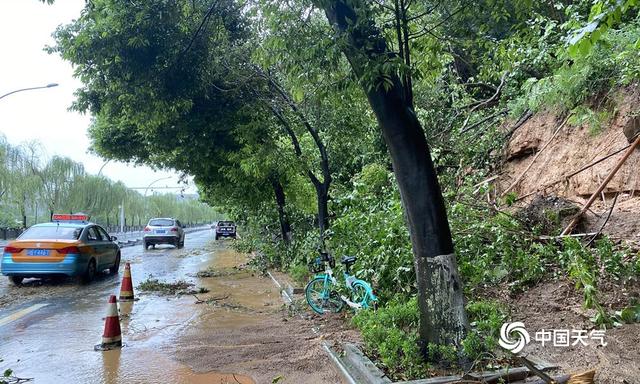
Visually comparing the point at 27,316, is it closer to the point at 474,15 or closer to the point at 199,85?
the point at 199,85

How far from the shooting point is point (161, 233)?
24750mm

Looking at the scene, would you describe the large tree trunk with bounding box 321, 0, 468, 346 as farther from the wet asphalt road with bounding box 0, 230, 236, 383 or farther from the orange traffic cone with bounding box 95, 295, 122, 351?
the orange traffic cone with bounding box 95, 295, 122, 351

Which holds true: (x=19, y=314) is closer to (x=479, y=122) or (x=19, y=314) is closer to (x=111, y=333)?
(x=111, y=333)

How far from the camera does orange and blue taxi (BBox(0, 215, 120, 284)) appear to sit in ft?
33.6

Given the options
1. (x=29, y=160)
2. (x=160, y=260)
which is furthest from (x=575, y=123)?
(x=29, y=160)

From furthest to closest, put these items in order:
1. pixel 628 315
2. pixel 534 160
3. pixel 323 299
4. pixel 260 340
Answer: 1. pixel 534 160
2. pixel 323 299
3. pixel 260 340
4. pixel 628 315

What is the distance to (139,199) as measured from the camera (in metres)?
A: 62.3

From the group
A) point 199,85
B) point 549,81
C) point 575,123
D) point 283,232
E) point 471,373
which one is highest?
point 199,85

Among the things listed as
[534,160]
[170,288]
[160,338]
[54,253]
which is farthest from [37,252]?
[534,160]

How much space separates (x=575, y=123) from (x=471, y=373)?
584 cm

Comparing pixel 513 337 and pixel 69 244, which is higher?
pixel 69 244

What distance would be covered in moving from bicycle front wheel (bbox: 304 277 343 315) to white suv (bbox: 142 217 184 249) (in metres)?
18.8

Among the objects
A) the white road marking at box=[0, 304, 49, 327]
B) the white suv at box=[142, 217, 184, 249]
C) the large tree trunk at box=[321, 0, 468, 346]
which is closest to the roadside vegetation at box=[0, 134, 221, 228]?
the white suv at box=[142, 217, 184, 249]

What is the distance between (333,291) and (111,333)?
10.9 ft
